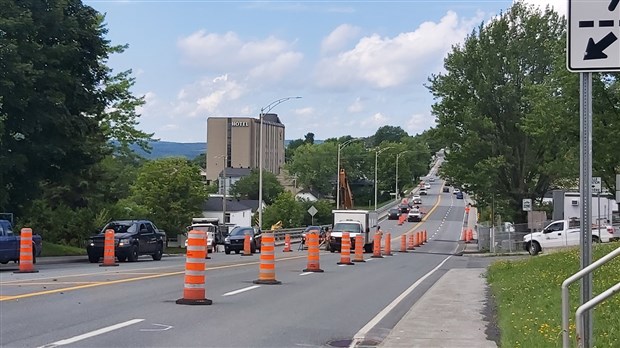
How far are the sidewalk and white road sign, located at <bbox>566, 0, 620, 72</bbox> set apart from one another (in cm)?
514

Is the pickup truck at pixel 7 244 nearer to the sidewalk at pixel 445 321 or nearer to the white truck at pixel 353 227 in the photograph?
the sidewalk at pixel 445 321

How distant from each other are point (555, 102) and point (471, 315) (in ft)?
101

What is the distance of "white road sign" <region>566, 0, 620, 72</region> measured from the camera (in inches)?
256

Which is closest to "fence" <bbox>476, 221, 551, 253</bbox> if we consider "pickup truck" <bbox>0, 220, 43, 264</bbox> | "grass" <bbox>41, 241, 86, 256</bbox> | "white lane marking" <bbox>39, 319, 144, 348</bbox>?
"grass" <bbox>41, 241, 86, 256</bbox>

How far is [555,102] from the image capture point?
4275 centimetres

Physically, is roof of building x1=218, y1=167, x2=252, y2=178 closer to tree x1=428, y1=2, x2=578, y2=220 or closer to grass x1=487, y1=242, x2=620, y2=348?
tree x1=428, y1=2, x2=578, y2=220

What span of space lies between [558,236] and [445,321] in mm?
30344

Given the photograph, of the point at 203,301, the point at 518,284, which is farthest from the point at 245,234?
the point at 203,301

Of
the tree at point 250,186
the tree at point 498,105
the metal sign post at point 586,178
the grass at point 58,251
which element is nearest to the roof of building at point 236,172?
the tree at point 250,186

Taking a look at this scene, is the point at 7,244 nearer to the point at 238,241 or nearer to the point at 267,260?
the point at 267,260

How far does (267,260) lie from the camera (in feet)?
61.8

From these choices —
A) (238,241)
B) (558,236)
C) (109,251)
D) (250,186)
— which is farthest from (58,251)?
(250,186)

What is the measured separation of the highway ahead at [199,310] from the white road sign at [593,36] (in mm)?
5581

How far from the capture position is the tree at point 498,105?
53969 mm
